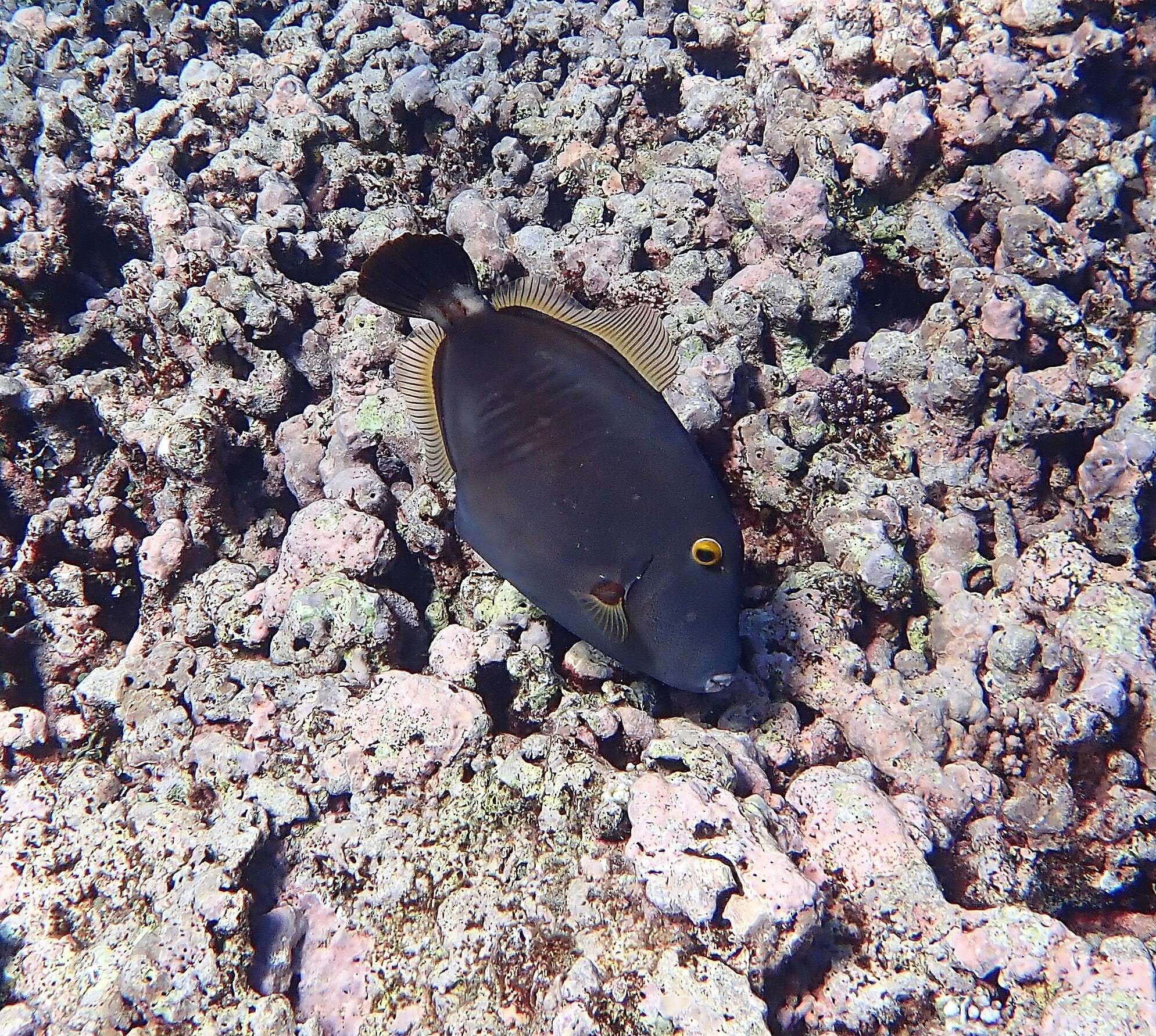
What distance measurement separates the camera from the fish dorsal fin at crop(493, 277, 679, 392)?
2.33 metres

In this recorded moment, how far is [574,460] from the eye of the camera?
2.14m

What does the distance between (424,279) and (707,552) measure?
4.17ft

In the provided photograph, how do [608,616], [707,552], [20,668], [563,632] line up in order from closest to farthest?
[707,552]
[608,616]
[563,632]
[20,668]

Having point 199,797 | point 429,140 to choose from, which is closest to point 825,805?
point 199,797

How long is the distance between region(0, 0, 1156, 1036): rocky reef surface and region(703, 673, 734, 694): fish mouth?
0.22m

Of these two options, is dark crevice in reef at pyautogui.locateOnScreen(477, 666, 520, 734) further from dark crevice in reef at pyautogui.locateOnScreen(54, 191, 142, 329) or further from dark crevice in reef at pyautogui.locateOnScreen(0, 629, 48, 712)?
dark crevice in reef at pyautogui.locateOnScreen(54, 191, 142, 329)

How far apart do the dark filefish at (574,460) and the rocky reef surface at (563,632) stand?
0.42 m

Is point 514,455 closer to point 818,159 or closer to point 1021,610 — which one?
point 1021,610

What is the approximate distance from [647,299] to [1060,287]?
204 cm

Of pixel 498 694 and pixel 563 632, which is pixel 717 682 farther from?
pixel 498 694

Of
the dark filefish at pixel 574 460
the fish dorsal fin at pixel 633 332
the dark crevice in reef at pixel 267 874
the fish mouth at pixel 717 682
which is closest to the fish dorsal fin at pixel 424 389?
the dark filefish at pixel 574 460

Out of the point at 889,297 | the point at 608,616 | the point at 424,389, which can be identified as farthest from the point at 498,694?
the point at 889,297

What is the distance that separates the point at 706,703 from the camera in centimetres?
251

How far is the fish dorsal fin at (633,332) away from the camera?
2.33 metres
